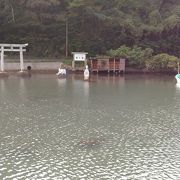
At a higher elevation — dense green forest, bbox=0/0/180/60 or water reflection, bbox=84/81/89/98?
dense green forest, bbox=0/0/180/60

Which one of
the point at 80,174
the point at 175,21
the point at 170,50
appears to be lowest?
the point at 80,174

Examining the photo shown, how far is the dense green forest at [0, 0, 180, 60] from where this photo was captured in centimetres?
5947

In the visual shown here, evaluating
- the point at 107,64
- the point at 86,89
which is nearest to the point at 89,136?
the point at 86,89

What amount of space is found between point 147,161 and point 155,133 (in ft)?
15.4

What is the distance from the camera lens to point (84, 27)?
62.6m

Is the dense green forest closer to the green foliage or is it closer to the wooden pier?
the wooden pier

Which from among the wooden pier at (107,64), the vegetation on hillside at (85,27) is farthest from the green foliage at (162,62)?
the wooden pier at (107,64)

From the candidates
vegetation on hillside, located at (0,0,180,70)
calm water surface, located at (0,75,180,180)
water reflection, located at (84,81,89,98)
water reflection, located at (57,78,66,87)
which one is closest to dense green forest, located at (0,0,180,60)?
vegetation on hillside, located at (0,0,180,70)

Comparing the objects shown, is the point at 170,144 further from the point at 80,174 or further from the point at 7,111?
the point at 7,111

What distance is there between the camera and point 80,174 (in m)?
13.6

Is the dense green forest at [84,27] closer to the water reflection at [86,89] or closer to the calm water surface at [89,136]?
the water reflection at [86,89]

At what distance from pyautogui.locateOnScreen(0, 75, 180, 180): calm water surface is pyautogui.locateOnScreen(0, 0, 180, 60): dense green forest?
27.8m

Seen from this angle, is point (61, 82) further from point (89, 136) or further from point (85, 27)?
point (89, 136)

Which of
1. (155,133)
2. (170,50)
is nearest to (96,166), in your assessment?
(155,133)
